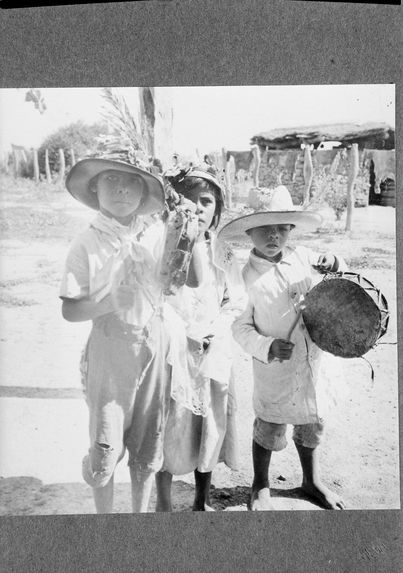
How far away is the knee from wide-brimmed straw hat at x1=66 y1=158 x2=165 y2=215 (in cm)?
94

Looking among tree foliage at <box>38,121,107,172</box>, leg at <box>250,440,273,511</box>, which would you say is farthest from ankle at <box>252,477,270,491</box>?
tree foliage at <box>38,121,107,172</box>

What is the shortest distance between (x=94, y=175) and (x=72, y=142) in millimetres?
160

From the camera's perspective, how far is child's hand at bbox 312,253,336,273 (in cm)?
254

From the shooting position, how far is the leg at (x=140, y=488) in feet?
8.30

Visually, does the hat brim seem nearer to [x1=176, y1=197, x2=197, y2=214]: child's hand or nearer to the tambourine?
[x1=176, y1=197, x2=197, y2=214]: child's hand

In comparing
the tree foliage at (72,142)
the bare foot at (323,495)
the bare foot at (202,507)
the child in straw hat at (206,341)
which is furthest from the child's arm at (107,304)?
the bare foot at (323,495)

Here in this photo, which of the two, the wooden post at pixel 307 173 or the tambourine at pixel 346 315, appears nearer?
the tambourine at pixel 346 315

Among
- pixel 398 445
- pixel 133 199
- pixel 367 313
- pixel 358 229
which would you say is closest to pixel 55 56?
pixel 133 199

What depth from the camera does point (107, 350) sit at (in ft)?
8.14

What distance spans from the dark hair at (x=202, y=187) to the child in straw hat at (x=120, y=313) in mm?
76

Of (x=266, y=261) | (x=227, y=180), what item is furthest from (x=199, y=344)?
(x=227, y=180)

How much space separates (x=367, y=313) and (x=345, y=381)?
317mm

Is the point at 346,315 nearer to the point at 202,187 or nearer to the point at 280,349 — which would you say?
the point at 280,349

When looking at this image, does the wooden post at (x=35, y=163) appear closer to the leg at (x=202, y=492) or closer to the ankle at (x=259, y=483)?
the leg at (x=202, y=492)
